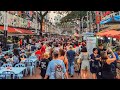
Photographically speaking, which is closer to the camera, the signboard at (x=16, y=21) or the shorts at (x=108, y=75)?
the shorts at (x=108, y=75)

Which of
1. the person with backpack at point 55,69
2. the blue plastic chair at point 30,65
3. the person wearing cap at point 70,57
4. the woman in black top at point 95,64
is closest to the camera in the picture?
the person with backpack at point 55,69

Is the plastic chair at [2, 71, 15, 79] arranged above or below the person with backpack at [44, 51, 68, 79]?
below

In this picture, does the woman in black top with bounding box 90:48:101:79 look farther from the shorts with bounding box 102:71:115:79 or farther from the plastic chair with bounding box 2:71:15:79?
the plastic chair with bounding box 2:71:15:79

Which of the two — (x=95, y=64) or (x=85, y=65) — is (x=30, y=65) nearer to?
(x=85, y=65)

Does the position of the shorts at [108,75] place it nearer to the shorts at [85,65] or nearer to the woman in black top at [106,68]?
the woman in black top at [106,68]

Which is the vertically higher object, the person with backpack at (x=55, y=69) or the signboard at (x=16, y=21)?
the signboard at (x=16, y=21)

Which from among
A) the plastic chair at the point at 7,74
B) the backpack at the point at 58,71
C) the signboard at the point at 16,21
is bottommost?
the plastic chair at the point at 7,74

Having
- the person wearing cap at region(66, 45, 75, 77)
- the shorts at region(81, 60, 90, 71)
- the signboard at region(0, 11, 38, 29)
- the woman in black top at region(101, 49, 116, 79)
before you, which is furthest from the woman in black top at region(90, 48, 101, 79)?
the signboard at region(0, 11, 38, 29)

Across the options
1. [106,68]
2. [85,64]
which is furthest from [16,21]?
[106,68]

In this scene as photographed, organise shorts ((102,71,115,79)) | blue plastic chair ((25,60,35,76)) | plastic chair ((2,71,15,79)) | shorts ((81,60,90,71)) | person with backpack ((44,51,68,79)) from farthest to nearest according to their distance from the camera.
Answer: blue plastic chair ((25,60,35,76)) → shorts ((81,60,90,71)) → plastic chair ((2,71,15,79)) → shorts ((102,71,115,79)) → person with backpack ((44,51,68,79))

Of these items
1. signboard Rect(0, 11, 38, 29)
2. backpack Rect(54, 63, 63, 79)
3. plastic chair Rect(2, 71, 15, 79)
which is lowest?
plastic chair Rect(2, 71, 15, 79)

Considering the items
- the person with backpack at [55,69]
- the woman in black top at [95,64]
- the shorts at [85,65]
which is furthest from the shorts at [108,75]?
the person with backpack at [55,69]

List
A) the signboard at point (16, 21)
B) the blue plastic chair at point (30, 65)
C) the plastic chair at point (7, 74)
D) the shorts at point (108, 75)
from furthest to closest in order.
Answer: the signboard at point (16, 21)
the blue plastic chair at point (30, 65)
the plastic chair at point (7, 74)
the shorts at point (108, 75)
